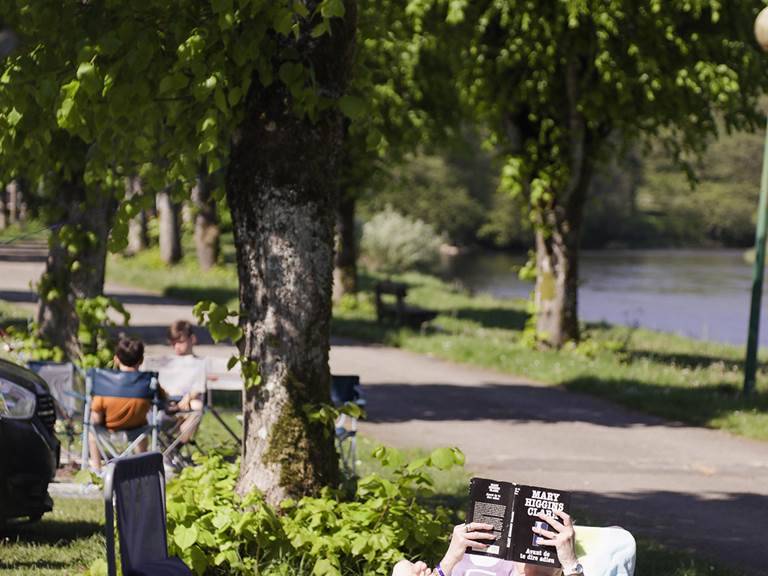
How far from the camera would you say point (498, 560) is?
545cm

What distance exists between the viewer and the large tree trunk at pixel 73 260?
13391mm

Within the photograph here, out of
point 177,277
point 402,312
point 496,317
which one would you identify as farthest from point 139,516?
point 177,277

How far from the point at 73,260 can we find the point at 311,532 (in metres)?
7.27

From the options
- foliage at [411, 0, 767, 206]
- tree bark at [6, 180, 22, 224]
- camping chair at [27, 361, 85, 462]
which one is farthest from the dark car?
tree bark at [6, 180, 22, 224]

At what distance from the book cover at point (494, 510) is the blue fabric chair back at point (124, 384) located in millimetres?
5419

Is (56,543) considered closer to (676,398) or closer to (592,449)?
(592,449)

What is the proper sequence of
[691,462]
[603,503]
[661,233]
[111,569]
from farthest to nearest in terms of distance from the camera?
[661,233] < [691,462] < [603,503] < [111,569]

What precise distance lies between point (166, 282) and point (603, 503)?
82.5ft

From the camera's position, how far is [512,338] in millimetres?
23672

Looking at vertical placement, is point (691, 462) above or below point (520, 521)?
below

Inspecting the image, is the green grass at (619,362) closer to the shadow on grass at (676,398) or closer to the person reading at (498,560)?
the shadow on grass at (676,398)

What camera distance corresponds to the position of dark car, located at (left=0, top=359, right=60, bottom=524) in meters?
7.36

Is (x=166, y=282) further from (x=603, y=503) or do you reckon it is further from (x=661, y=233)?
(x=661, y=233)

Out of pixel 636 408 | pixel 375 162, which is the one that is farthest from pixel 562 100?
pixel 375 162
